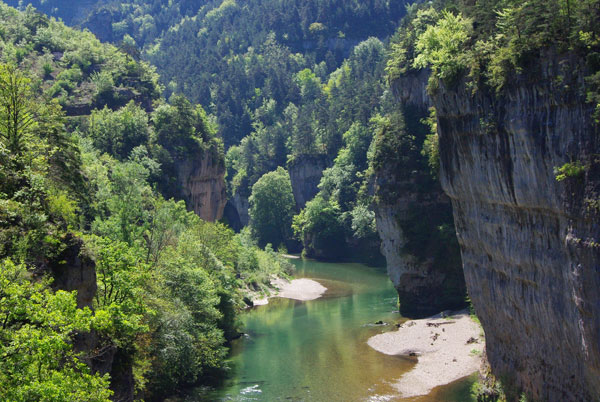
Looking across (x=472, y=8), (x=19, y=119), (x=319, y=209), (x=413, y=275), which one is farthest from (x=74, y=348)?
(x=319, y=209)

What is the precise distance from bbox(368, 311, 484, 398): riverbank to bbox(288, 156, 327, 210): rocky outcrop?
8255 centimetres

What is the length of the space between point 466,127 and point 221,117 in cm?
15601

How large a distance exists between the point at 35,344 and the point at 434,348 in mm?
39504

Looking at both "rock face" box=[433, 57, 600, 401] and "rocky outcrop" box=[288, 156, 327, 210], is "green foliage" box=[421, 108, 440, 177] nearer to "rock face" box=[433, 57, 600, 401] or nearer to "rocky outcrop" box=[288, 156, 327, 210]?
"rock face" box=[433, 57, 600, 401]

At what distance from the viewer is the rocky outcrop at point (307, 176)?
471 ft

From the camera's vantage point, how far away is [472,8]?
42.6 m

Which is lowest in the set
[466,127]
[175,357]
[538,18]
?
[175,357]

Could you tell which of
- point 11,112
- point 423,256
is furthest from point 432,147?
point 11,112

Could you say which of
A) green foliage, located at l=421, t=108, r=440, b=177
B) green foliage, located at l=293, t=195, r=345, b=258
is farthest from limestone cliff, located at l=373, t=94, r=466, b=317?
green foliage, located at l=293, t=195, r=345, b=258

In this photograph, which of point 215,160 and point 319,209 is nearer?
point 215,160

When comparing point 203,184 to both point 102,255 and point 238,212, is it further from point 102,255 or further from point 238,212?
point 238,212

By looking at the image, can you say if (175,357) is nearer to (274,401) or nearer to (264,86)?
(274,401)

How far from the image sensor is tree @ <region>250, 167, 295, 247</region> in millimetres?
136875

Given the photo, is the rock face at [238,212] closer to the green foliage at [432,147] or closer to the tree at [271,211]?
the tree at [271,211]
